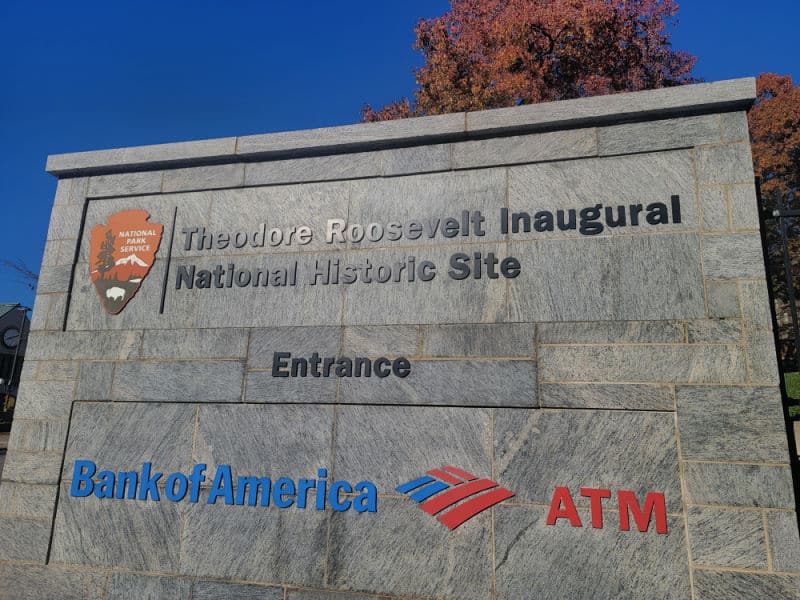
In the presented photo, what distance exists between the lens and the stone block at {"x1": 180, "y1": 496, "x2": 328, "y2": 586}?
516cm

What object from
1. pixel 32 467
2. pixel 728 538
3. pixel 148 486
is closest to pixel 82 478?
pixel 32 467

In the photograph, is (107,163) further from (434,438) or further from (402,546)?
(402,546)

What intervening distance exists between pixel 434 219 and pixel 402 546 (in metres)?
3.06

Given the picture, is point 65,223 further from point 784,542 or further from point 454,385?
point 784,542

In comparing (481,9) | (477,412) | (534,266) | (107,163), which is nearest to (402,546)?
(477,412)

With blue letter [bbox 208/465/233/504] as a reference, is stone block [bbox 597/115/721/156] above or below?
above

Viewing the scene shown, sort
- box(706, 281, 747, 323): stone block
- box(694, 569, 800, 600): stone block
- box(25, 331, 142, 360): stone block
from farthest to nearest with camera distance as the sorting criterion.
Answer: box(25, 331, 142, 360): stone block, box(706, 281, 747, 323): stone block, box(694, 569, 800, 600): stone block

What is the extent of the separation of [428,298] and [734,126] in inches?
126

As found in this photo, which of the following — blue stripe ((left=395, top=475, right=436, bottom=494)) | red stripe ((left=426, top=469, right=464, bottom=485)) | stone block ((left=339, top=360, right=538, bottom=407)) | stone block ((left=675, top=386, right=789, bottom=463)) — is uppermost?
stone block ((left=339, top=360, right=538, bottom=407))

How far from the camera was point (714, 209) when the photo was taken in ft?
17.0

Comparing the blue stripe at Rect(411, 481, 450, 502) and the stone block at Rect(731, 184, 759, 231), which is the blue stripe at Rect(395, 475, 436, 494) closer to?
the blue stripe at Rect(411, 481, 450, 502)

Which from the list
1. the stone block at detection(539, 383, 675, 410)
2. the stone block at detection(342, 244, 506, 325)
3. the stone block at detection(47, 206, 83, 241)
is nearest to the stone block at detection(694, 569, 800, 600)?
the stone block at detection(539, 383, 675, 410)

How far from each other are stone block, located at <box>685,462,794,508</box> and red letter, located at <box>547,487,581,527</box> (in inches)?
35.3

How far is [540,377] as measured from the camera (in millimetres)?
5082
